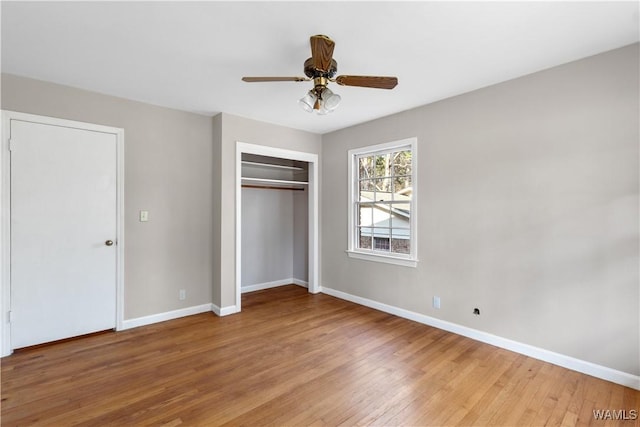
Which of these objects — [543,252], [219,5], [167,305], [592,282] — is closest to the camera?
[219,5]

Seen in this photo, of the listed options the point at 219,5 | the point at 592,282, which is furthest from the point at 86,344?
the point at 592,282

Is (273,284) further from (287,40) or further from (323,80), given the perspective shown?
(287,40)

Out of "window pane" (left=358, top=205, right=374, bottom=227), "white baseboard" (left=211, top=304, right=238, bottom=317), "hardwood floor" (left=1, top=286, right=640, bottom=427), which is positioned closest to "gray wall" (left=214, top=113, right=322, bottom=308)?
"white baseboard" (left=211, top=304, right=238, bottom=317)

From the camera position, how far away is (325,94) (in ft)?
7.23

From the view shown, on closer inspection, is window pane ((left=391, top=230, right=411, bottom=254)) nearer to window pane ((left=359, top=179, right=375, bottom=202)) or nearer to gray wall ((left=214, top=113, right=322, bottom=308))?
window pane ((left=359, top=179, right=375, bottom=202))

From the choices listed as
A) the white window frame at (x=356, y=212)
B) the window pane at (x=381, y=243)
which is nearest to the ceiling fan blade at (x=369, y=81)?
the white window frame at (x=356, y=212)

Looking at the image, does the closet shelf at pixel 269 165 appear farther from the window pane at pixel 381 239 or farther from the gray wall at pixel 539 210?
the gray wall at pixel 539 210

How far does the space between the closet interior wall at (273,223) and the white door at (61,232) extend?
6.32ft

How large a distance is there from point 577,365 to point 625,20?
2565 millimetres

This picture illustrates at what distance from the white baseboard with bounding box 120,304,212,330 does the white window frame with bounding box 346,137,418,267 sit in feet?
6.98

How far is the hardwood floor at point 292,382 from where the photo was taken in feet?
6.44

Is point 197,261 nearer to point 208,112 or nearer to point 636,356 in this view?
point 208,112

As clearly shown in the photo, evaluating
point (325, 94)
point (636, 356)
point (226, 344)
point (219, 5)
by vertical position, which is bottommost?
point (226, 344)

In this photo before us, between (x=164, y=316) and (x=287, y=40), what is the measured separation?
329cm
